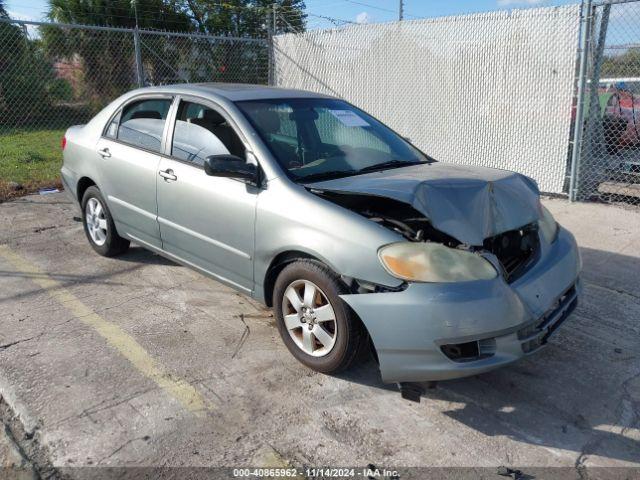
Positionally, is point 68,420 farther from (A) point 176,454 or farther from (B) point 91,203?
(B) point 91,203

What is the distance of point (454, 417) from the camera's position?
308cm

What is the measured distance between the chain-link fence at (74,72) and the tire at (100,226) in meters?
4.81

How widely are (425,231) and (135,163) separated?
2.55 metres

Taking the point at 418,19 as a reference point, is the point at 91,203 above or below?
below

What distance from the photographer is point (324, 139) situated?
4258 mm

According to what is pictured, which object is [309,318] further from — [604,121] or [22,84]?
[22,84]

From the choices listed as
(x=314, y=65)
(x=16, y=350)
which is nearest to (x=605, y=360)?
(x=16, y=350)

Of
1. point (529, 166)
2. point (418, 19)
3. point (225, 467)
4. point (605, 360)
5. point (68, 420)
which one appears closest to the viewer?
point (225, 467)

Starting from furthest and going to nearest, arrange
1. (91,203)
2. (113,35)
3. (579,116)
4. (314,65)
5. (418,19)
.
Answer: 1. (113,35)
2. (314,65)
3. (418,19)
4. (579,116)
5. (91,203)

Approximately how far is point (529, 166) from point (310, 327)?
5590 millimetres

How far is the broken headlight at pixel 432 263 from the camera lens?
2.92 meters

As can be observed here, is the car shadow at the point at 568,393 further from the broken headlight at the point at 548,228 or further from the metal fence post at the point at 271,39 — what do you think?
the metal fence post at the point at 271,39

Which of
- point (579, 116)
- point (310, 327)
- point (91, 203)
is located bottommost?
point (310, 327)

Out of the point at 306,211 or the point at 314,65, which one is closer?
the point at 306,211
